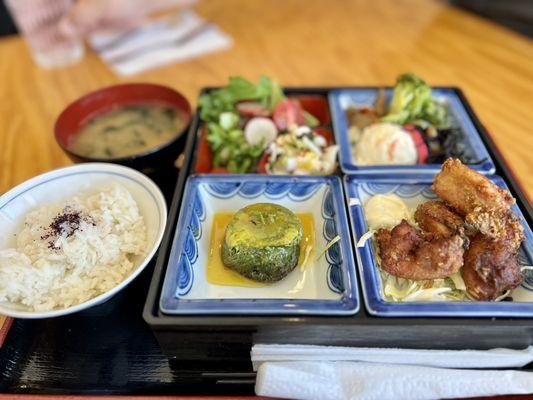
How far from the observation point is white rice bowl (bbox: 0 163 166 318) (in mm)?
1287

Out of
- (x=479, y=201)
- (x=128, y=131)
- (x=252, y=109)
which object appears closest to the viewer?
(x=479, y=201)

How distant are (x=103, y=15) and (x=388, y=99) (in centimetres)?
219

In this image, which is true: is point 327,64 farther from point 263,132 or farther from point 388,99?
point 263,132

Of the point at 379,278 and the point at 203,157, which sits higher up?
the point at 379,278

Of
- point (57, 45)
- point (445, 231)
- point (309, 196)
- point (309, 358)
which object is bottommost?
point (57, 45)

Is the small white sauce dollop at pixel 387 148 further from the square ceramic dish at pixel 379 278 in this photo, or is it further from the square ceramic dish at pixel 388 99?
the square ceramic dish at pixel 379 278

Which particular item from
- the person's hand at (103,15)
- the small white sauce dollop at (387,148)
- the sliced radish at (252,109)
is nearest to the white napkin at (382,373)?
the small white sauce dollop at (387,148)

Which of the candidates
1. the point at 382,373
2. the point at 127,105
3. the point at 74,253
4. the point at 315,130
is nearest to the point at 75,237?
the point at 74,253

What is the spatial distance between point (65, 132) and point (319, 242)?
1.31m

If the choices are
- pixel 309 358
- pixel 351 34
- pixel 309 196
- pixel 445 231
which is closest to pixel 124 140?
pixel 309 196

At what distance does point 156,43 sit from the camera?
3.05 m

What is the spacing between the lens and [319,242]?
156 cm

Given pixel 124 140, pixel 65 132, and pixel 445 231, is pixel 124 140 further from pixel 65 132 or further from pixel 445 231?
pixel 445 231

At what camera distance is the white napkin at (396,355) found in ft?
4.03
